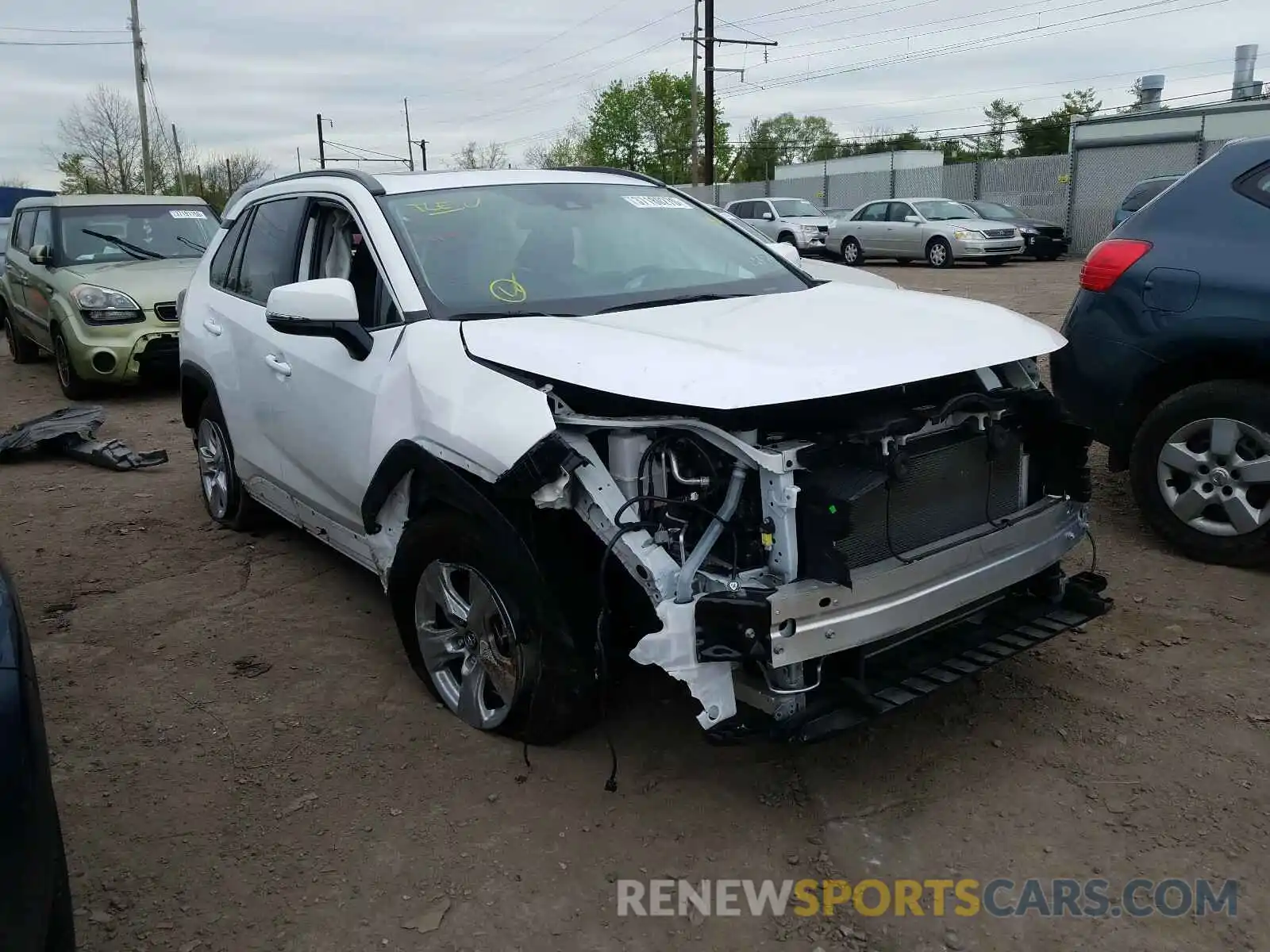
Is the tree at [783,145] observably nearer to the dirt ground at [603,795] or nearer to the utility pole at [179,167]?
the utility pole at [179,167]

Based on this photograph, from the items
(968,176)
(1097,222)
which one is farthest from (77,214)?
(968,176)

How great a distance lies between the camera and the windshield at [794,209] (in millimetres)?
26188

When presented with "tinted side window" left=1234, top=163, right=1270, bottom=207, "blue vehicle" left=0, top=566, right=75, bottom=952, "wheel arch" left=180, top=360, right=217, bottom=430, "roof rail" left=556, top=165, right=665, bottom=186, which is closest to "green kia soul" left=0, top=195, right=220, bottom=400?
"wheel arch" left=180, top=360, right=217, bottom=430

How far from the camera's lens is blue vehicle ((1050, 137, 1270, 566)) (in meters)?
4.52

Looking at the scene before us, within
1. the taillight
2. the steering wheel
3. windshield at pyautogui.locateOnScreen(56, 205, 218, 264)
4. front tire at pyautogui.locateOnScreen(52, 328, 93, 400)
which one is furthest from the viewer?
windshield at pyautogui.locateOnScreen(56, 205, 218, 264)

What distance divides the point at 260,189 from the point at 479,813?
3.47 metres

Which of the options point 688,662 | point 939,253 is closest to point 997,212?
point 939,253

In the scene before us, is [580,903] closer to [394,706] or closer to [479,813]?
[479,813]

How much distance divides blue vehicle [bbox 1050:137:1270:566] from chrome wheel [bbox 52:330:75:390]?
8.79 m

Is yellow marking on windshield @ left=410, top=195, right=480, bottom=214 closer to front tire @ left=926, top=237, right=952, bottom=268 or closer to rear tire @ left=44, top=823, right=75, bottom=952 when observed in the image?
rear tire @ left=44, top=823, right=75, bottom=952

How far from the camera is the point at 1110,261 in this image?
16.3 ft

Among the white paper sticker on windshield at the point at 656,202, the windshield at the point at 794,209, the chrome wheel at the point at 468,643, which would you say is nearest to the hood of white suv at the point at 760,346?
the chrome wheel at the point at 468,643

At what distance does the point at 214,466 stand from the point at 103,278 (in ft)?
17.3

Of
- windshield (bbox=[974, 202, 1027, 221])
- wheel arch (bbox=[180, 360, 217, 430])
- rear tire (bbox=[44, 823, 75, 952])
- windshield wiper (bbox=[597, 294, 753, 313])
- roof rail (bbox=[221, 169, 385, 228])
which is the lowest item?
rear tire (bbox=[44, 823, 75, 952])
